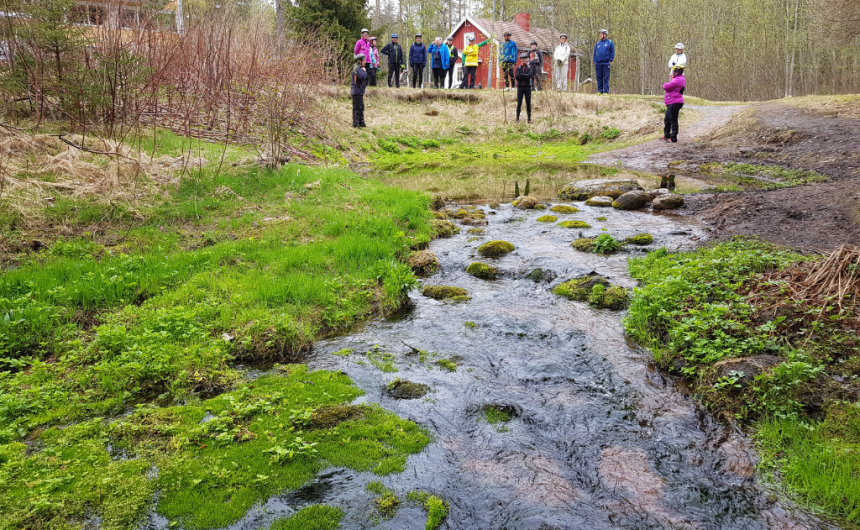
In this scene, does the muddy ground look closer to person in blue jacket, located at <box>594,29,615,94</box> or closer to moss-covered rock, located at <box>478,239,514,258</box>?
moss-covered rock, located at <box>478,239,514,258</box>

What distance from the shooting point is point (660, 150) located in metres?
18.7

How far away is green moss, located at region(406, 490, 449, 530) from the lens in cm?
331

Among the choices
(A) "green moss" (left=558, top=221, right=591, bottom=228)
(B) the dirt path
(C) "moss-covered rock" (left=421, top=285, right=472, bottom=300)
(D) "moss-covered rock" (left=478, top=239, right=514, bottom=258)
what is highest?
(B) the dirt path

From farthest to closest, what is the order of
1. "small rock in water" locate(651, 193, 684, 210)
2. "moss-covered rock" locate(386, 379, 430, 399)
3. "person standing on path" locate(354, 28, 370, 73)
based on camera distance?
"person standing on path" locate(354, 28, 370, 73), "small rock in water" locate(651, 193, 684, 210), "moss-covered rock" locate(386, 379, 430, 399)

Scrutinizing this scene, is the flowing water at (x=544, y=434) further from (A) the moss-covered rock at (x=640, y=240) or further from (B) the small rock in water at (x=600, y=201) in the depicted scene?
(B) the small rock in water at (x=600, y=201)

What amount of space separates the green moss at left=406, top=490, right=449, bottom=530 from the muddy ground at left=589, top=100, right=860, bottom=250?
685cm

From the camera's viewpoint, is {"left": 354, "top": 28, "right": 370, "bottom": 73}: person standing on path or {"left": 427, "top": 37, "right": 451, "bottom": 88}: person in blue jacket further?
{"left": 427, "top": 37, "right": 451, "bottom": 88}: person in blue jacket

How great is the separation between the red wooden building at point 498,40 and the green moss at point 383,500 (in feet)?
117

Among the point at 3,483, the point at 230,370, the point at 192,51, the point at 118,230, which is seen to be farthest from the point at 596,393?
the point at 192,51

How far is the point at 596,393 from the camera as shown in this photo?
4.93 metres

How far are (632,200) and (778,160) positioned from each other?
19.8ft

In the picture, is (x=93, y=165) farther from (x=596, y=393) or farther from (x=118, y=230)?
(x=596, y=393)

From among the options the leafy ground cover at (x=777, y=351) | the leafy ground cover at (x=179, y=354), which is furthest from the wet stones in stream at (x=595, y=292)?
the leafy ground cover at (x=179, y=354)

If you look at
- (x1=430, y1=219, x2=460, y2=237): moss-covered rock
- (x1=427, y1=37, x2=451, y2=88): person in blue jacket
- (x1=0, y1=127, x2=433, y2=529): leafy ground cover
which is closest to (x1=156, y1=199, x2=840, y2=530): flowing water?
(x1=0, y1=127, x2=433, y2=529): leafy ground cover
